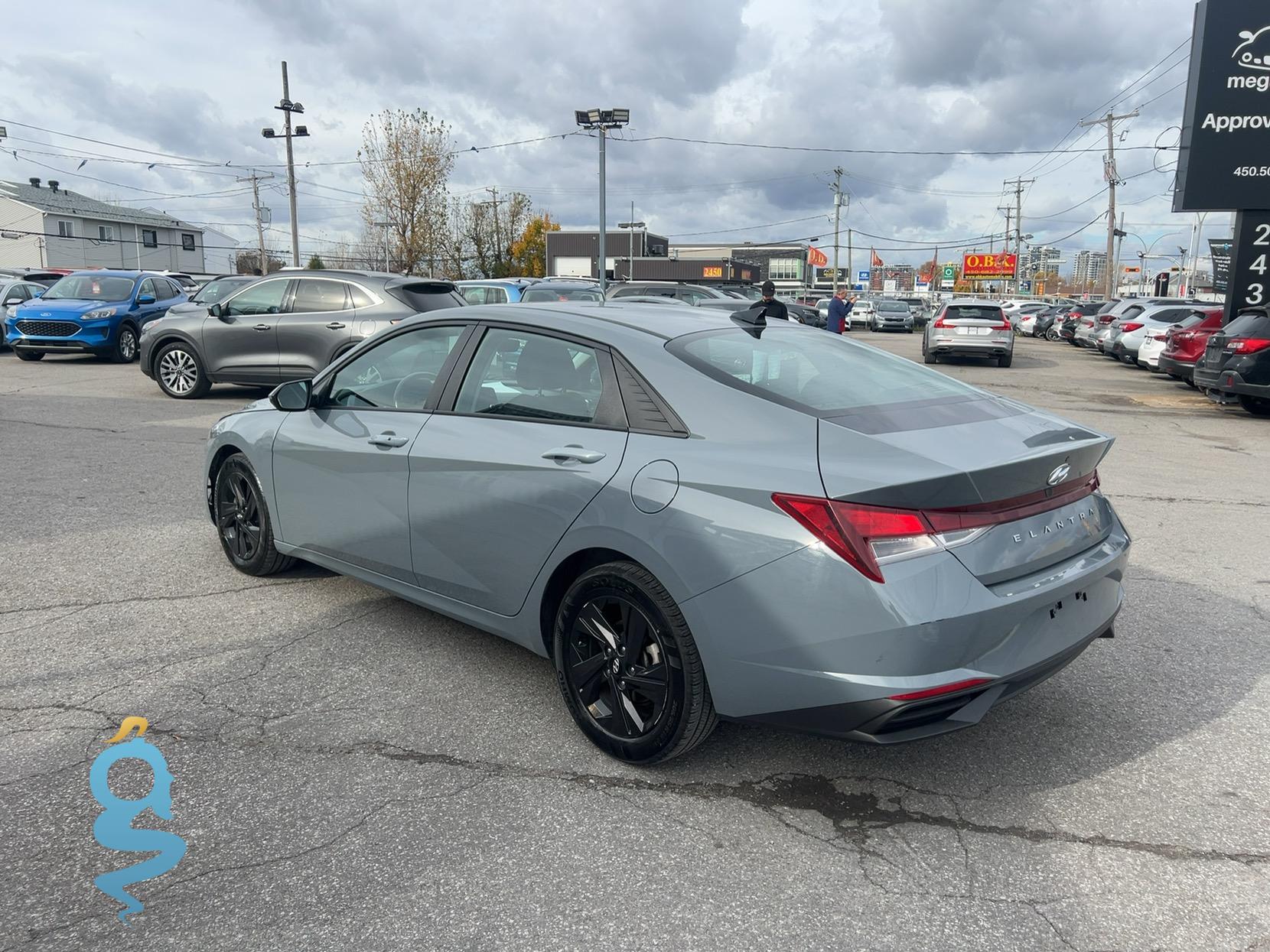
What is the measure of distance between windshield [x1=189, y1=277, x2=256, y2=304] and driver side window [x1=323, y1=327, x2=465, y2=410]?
50.3 ft

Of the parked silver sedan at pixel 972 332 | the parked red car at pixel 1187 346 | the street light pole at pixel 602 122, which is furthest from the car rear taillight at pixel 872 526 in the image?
the street light pole at pixel 602 122

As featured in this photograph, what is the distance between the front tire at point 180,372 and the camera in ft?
43.0

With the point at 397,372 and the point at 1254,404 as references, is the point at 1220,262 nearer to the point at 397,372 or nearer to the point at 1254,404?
the point at 1254,404

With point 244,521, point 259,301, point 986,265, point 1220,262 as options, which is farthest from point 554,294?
point 986,265

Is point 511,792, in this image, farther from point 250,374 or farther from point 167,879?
point 250,374

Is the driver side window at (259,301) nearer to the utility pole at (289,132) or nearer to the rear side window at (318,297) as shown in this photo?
the rear side window at (318,297)

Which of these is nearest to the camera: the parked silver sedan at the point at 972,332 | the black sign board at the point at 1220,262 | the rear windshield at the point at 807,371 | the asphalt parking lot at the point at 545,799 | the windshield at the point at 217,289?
the asphalt parking lot at the point at 545,799

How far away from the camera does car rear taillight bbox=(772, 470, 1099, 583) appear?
2.72 m

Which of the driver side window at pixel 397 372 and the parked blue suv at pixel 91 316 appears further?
the parked blue suv at pixel 91 316

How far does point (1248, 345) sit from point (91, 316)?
18.8 metres

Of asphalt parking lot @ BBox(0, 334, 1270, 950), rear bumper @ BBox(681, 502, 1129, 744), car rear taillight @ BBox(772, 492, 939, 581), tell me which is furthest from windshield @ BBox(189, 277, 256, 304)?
car rear taillight @ BBox(772, 492, 939, 581)

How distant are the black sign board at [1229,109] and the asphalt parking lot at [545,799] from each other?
1508cm

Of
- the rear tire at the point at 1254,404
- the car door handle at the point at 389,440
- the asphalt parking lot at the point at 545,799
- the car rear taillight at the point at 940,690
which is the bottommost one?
the asphalt parking lot at the point at 545,799
